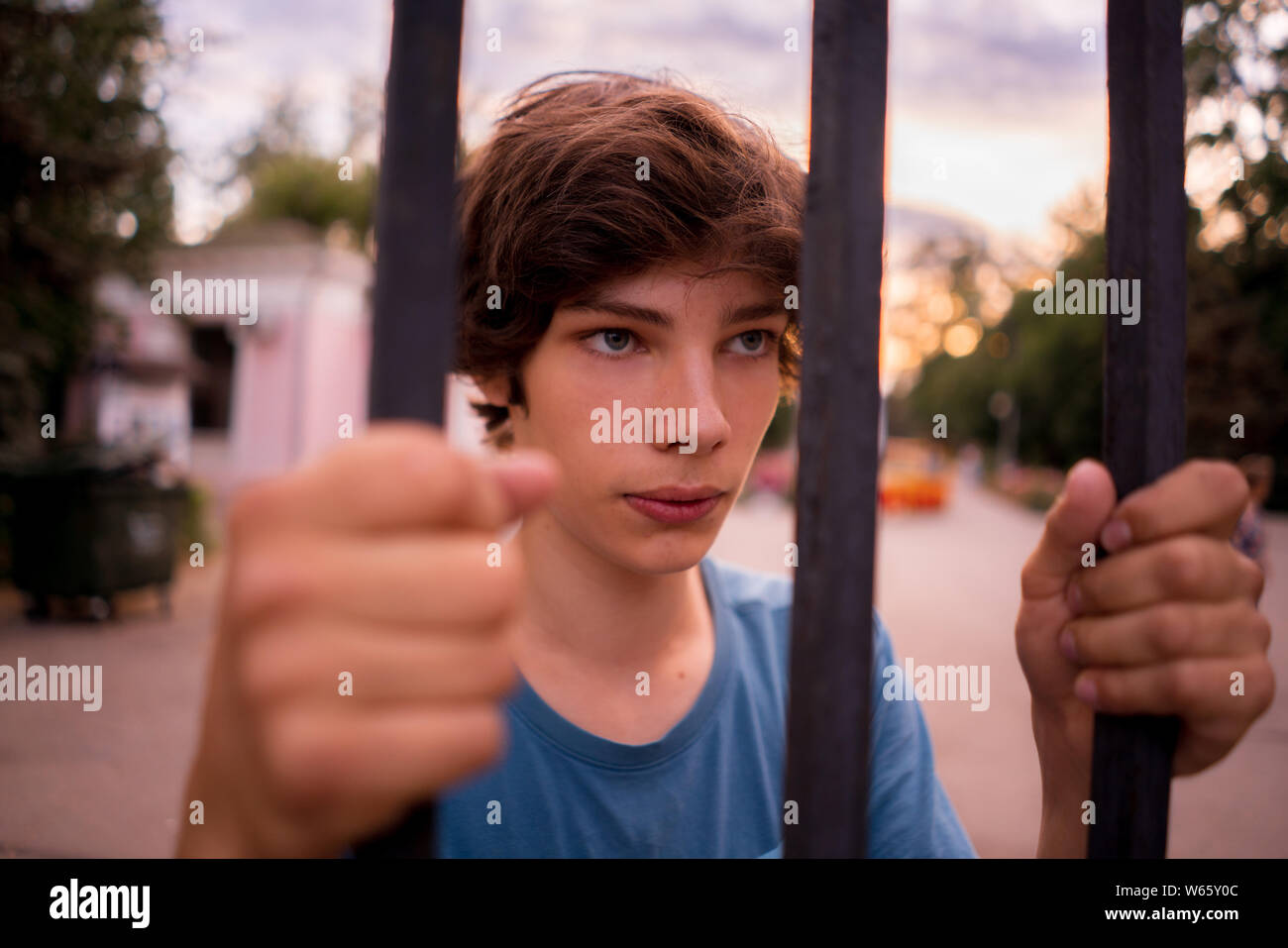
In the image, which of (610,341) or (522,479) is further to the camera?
(610,341)

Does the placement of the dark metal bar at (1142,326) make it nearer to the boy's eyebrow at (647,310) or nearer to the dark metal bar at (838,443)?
the dark metal bar at (838,443)

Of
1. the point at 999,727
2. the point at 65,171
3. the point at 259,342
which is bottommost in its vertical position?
the point at 999,727

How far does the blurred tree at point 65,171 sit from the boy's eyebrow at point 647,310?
26.3 ft

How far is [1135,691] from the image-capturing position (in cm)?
90

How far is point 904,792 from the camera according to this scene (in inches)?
60.9

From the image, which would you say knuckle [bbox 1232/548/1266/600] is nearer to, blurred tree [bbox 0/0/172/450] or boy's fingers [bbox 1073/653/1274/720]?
boy's fingers [bbox 1073/653/1274/720]

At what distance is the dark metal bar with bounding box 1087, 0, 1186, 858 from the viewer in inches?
35.9

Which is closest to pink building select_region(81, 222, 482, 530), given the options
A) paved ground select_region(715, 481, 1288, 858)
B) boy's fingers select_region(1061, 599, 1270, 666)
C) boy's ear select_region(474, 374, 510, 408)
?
paved ground select_region(715, 481, 1288, 858)

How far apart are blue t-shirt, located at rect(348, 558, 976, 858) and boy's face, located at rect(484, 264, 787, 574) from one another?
354 millimetres

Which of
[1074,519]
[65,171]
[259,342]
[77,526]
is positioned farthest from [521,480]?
[259,342]

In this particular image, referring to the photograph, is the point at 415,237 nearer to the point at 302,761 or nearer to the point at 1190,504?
the point at 302,761

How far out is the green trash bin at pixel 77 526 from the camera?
6.68 meters

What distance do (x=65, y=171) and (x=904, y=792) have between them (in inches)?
355
